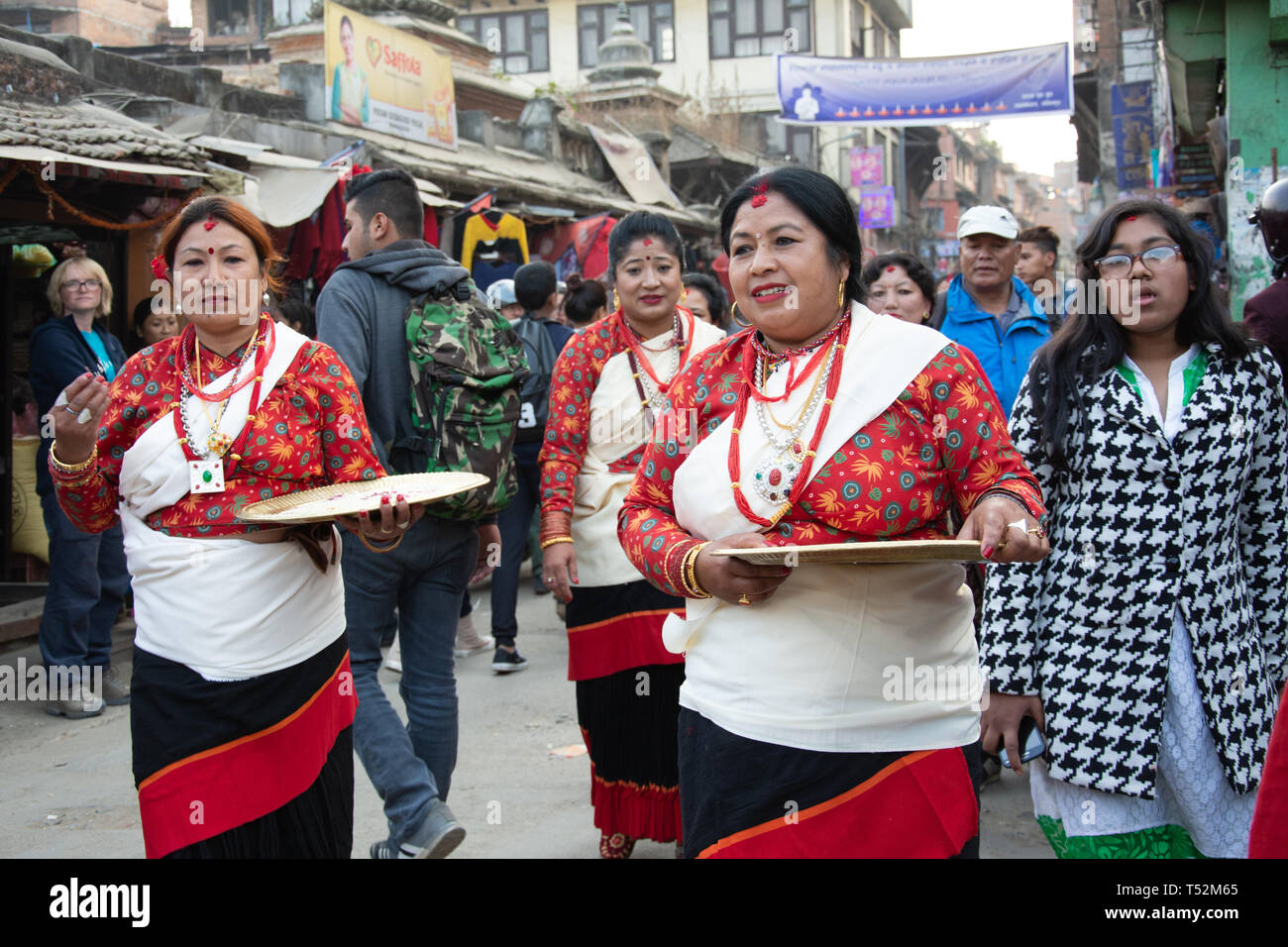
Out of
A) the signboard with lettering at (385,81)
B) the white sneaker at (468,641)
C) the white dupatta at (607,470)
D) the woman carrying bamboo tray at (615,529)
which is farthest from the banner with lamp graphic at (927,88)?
the white dupatta at (607,470)

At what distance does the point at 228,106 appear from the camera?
36.6 ft

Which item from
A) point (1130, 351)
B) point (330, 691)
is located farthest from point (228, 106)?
point (1130, 351)

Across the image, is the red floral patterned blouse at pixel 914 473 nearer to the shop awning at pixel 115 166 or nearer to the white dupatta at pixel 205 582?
the white dupatta at pixel 205 582

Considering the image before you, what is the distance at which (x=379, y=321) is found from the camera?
151 inches

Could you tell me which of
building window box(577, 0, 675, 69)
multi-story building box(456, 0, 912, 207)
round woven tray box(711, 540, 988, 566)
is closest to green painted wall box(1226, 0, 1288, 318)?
round woven tray box(711, 540, 988, 566)

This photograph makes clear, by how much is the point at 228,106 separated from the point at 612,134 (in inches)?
307

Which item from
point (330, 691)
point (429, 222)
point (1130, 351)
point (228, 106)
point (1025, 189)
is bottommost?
point (330, 691)

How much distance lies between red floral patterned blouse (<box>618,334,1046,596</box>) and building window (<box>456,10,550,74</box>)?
107 feet

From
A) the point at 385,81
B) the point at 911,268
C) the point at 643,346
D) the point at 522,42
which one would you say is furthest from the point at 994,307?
the point at 522,42

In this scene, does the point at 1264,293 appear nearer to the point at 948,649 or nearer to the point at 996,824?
the point at 948,649

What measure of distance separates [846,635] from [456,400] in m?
1.89

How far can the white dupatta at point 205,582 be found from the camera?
2.88 metres

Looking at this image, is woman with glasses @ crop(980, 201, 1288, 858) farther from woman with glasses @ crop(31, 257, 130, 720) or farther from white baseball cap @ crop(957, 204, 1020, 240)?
woman with glasses @ crop(31, 257, 130, 720)

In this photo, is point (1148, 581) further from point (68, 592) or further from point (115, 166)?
point (115, 166)
